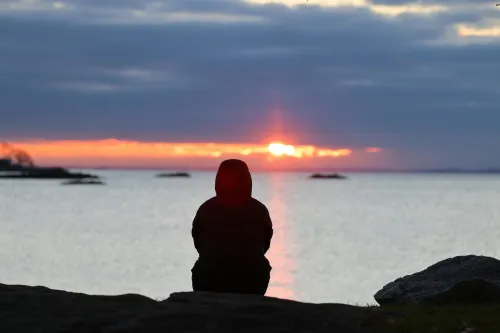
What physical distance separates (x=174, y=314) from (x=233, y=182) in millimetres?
2655

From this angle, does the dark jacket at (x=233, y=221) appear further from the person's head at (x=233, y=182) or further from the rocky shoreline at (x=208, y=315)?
the rocky shoreline at (x=208, y=315)

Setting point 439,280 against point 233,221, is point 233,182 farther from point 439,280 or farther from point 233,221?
point 439,280

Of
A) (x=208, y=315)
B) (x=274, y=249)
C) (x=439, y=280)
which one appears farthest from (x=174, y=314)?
(x=274, y=249)

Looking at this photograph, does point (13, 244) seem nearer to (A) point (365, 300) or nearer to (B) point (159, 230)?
(B) point (159, 230)

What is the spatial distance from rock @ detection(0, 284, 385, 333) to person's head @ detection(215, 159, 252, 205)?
162 centimetres

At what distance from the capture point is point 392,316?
12703mm

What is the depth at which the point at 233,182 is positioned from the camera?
13469 mm

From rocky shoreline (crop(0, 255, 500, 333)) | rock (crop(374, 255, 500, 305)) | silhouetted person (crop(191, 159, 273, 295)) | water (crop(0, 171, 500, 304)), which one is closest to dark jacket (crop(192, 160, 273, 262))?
silhouetted person (crop(191, 159, 273, 295))

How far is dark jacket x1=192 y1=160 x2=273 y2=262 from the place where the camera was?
13.4m

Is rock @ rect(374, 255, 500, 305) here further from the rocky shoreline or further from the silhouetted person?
the silhouetted person

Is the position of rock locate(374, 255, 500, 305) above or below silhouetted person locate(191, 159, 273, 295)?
below

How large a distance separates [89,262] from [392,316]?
51.5 metres

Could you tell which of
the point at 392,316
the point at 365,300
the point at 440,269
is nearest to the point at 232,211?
the point at 392,316

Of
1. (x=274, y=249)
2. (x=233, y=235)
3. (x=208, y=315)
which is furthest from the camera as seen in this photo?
(x=274, y=249)
